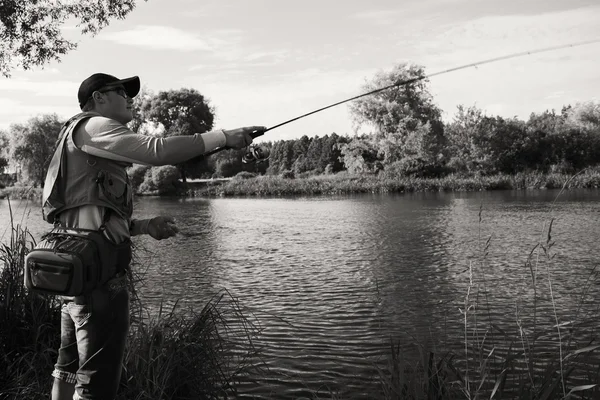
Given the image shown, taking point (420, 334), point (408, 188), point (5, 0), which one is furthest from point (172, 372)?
point (408, 188)

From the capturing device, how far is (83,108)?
2.99 m

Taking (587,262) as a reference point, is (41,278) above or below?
above

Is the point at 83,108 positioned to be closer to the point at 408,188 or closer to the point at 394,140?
the point at 408,188

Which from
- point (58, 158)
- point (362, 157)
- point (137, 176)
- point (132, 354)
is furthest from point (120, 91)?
point (362, 157)

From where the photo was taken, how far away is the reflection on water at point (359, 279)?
6.06 m

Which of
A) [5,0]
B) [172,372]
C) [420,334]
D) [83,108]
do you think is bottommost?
[420,334]

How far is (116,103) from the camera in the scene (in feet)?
9.71

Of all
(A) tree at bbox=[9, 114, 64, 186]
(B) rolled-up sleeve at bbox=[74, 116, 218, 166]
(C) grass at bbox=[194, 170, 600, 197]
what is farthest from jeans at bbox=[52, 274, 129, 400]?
(A) tree at bbox=[9, 114, 64, 186]

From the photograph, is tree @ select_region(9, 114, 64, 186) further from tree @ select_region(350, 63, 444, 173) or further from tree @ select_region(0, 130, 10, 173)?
tree @ select_region(350, 63, 444, 173)

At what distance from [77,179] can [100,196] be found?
135 mm

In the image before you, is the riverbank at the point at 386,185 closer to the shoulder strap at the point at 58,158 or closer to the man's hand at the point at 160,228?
the man's hand at the point at 160,228

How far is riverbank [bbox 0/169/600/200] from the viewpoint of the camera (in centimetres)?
4091

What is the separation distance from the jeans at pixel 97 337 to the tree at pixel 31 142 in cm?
5336

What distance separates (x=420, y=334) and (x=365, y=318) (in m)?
0.95
